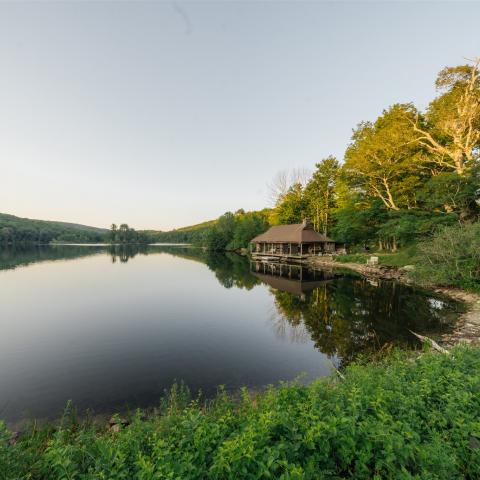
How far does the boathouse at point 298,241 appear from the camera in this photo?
36812 mm

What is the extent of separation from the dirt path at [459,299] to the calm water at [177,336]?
30.2 inches

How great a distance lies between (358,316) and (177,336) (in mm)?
8733

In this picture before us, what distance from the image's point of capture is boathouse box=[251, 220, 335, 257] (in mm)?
36812

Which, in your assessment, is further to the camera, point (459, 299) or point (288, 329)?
point (459, 299)

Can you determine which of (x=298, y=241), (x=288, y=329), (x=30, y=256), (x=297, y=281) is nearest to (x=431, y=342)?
(x=288, y=329)

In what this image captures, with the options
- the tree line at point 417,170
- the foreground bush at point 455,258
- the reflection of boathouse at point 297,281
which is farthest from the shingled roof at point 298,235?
the foreground bush at point 455,258

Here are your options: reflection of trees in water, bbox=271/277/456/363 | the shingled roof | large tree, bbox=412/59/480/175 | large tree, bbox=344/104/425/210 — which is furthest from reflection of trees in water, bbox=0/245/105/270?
large tree, bbox=412/59/480/175

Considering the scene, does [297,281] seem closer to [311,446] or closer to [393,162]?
[393,162]

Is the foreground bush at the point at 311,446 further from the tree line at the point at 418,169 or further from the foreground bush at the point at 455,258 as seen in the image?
the tree line at the point at 418,169

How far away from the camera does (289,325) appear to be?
1169 cm

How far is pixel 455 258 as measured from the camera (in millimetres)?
14422

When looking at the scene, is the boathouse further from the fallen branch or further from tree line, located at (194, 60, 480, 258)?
the fallen branch

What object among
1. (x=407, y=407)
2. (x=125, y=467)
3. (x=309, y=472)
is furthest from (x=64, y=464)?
(x=407, y=407)

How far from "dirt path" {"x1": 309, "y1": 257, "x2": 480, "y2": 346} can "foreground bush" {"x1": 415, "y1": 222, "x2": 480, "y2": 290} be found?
859 mm
